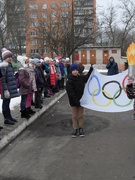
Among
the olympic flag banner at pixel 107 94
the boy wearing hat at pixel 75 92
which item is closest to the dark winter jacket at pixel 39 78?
the olympic flag banner at pixel 107 94

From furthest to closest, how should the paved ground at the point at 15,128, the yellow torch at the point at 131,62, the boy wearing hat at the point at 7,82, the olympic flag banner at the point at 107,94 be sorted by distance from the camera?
the olympic flag banner at the point at 107,94, the boy wearing hat at the point at 7,82, the paved ground at the point at 15,128, the yellow torch at the point at 131,62

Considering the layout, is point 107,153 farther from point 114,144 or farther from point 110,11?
point 110,11

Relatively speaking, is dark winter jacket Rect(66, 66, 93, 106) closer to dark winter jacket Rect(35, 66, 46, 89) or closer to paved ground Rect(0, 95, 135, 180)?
paved ground Rect(0, 95, 135, 180)

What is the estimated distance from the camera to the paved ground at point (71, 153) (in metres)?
4.49

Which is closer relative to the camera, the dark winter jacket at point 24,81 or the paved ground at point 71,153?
the paved ground at point 71,153

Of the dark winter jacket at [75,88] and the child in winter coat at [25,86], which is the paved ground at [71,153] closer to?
the child in winter coat at [25,86]

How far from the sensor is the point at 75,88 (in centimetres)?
657

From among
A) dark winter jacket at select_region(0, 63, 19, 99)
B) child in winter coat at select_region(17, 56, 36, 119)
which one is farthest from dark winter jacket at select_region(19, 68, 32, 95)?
dark winter jacket at select_region(0, 63, 19, 99)

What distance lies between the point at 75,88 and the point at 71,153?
5.56ft

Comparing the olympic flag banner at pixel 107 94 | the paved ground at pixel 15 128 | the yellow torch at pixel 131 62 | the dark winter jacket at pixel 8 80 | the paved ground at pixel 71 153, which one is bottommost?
the paved ground at pixel 71 153

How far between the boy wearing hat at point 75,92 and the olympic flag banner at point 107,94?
1.68 feet

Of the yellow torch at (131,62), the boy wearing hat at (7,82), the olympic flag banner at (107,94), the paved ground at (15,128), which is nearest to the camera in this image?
the yellow torch at (131,62)

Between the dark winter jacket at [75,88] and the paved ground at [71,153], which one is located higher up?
the dark winter jacket at [75,88]

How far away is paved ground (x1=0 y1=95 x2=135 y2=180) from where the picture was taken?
4492 mm
